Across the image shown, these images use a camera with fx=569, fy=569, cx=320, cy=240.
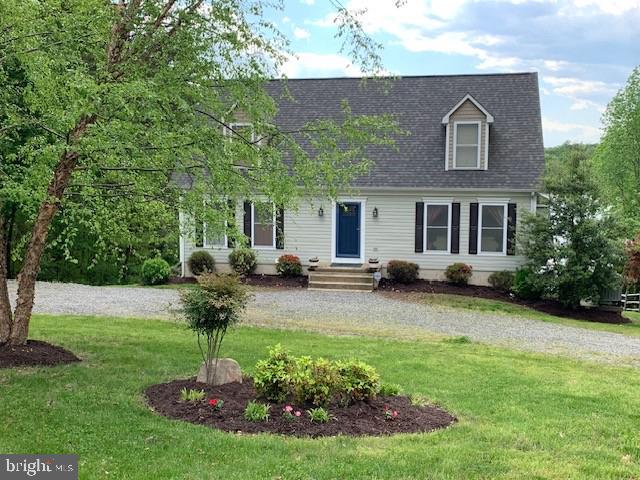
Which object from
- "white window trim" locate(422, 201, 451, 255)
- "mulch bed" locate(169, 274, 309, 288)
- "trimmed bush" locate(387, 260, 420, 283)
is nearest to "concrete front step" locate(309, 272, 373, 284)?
"mulch bed" locate(169, 274, 309, 288)

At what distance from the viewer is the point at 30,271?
23.9 feet

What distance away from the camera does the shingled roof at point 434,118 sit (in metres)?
17.5

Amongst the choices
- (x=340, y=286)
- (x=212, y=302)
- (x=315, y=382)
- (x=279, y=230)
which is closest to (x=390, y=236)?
(x=340, y=286)

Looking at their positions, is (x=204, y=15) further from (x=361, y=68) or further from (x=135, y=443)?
(x=135, y=443)

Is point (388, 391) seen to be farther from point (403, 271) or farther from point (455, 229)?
point (455, 229)

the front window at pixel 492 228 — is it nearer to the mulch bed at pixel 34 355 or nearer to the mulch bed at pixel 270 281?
the mulch bed at pixel 270 281

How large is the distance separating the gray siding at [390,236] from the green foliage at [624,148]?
65.5 feet

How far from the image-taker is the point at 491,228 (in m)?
17.4

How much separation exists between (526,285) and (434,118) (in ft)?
20.8

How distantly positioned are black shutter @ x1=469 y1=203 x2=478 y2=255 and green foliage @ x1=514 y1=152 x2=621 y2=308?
1.68m

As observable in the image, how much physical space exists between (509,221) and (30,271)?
13683mm

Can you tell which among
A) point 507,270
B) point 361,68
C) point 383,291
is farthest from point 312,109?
point 361,68

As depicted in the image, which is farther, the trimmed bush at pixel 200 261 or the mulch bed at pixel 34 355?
the trimmed bush at pixel 200 261

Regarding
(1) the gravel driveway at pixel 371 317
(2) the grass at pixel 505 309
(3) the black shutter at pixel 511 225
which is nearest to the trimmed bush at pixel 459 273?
(2) the grass at pixel 505 309
